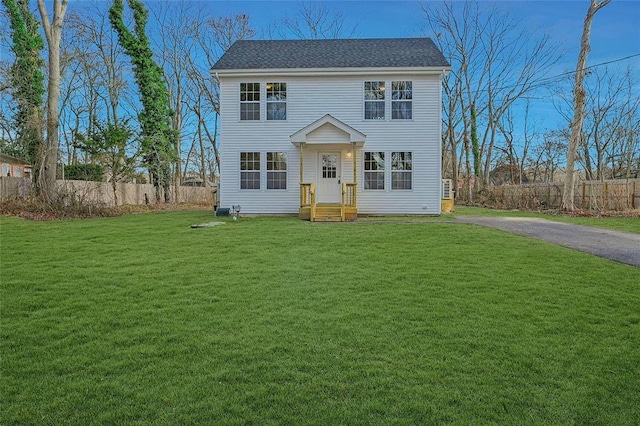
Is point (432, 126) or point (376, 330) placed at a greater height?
point (432, 126)

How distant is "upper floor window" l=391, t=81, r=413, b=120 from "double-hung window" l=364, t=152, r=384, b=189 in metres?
1.51

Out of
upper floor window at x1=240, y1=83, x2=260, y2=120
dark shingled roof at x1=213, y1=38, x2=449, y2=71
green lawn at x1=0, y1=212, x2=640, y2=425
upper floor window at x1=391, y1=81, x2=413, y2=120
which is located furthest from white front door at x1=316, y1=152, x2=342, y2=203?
green lawn at x1=0, y1=212, x2=640, y2=425

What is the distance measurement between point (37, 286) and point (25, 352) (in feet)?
6.72

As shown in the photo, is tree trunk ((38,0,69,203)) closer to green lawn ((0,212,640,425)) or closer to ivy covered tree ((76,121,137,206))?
ivy covered tree ((76,121,137,206))

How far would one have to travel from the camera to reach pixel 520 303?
4.29 m

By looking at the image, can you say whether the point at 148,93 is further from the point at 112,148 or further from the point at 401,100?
the point at 401,100

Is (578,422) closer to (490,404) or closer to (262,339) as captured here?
(490,404)

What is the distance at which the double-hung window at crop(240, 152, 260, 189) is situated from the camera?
13961mm

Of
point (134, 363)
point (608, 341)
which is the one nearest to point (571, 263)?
point (608, 341)

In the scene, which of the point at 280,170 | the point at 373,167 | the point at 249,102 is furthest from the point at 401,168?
the point at 249,102

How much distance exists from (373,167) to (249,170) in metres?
4.52

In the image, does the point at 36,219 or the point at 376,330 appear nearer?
the point at 376,330

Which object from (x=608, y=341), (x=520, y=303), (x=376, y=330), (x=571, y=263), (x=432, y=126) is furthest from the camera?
(x=432, y=126)

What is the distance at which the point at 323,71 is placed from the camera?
1370 cm
